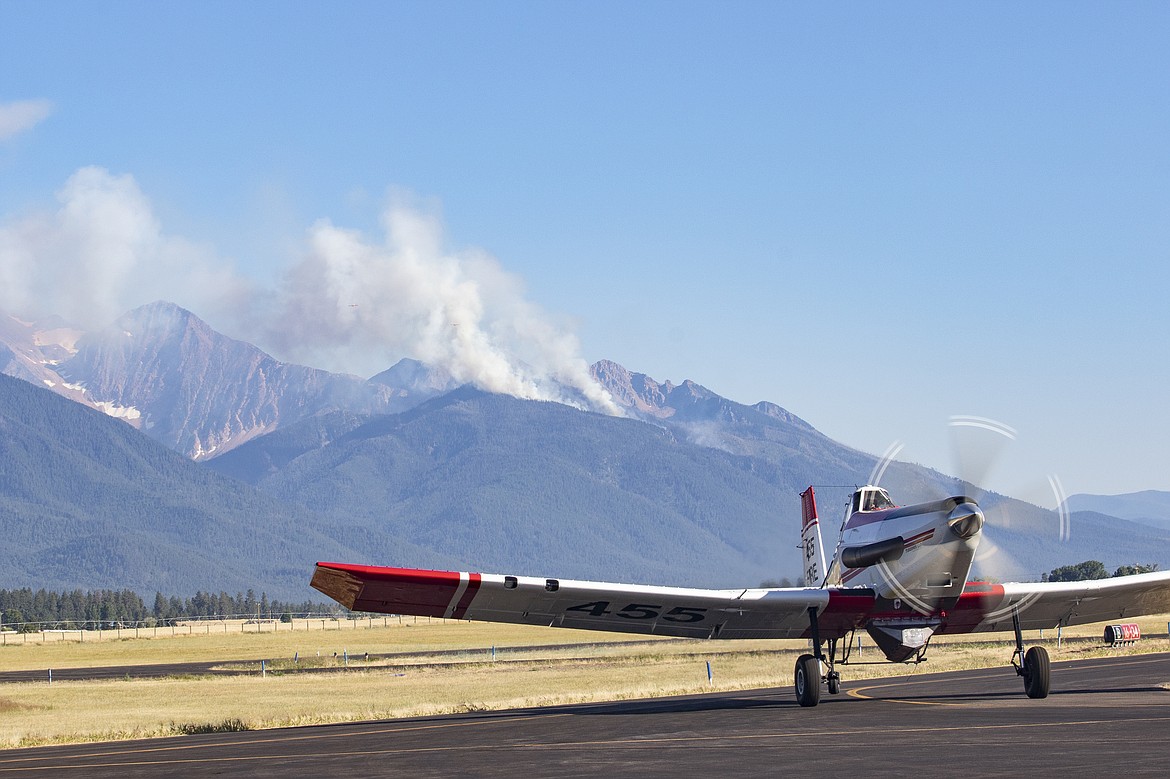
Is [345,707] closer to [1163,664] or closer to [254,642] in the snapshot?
[1163,664]

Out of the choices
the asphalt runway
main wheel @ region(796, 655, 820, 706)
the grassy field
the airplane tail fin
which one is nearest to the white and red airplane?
main wheel @ region(796, 655, 820, 706)

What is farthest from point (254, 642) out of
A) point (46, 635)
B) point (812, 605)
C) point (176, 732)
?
point (812, 605)

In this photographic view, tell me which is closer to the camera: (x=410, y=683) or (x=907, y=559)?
(x=907, y=559)

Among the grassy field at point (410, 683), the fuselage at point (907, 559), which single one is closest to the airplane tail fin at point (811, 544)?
the fuselage at point (907, 559)

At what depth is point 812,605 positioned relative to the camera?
95.6 ft

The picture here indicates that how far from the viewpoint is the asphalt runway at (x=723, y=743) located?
19.0 meters

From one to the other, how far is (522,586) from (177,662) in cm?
6044

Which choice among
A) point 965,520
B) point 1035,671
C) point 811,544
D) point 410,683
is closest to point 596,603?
point 965,520

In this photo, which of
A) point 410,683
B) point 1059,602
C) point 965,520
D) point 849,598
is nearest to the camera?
point 965,520

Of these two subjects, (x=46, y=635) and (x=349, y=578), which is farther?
(x=46, y=635)

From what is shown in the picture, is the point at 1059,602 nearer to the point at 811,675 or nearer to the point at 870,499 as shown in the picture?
the point at 870,499

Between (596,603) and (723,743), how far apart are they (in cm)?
631

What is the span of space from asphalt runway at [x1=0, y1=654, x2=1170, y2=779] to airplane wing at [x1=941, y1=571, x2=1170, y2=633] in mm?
1704

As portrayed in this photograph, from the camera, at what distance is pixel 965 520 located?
88.0 feet
